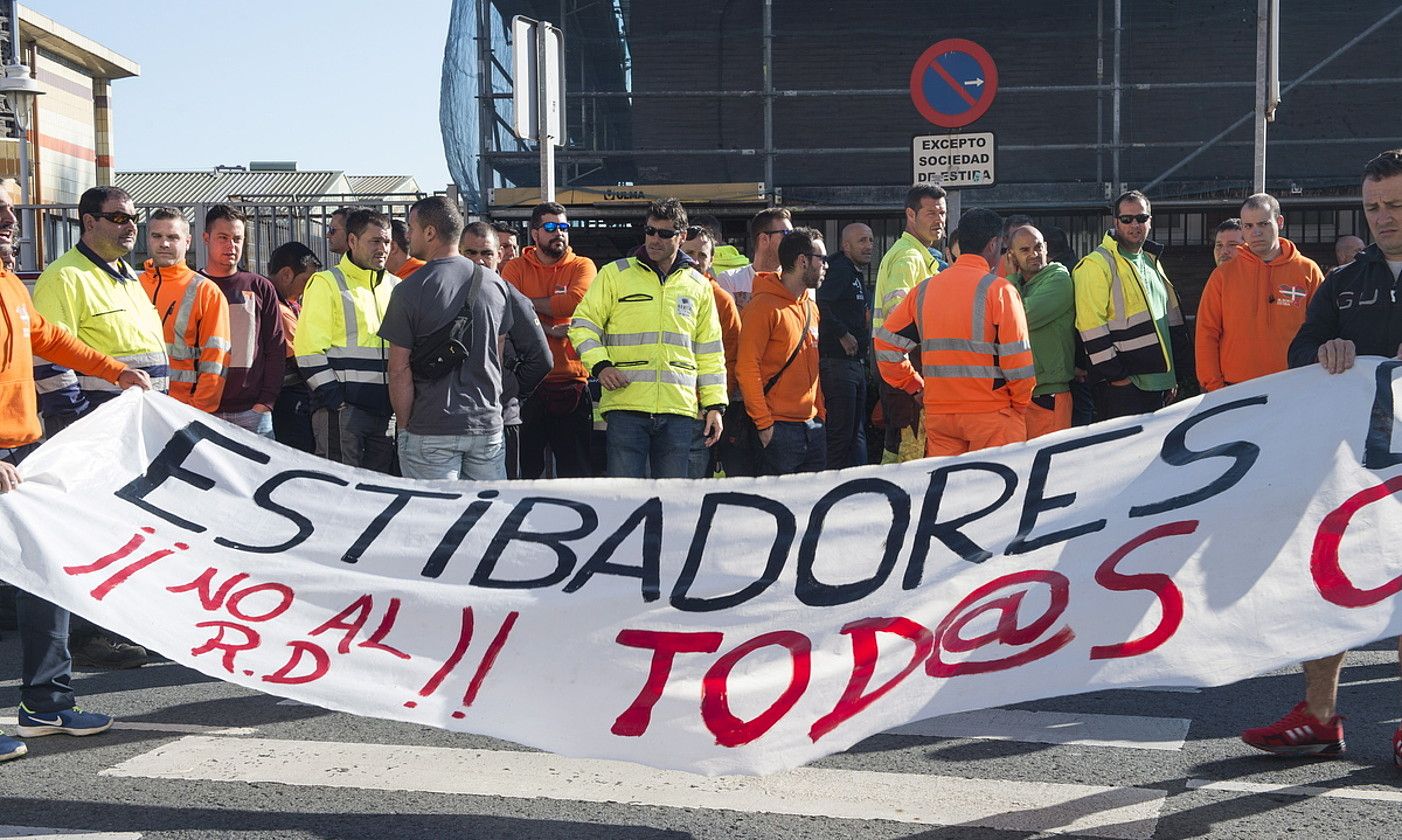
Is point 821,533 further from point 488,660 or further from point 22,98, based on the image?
point 22,98

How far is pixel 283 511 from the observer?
5.50m

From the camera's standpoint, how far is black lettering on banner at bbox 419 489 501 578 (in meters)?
5.16

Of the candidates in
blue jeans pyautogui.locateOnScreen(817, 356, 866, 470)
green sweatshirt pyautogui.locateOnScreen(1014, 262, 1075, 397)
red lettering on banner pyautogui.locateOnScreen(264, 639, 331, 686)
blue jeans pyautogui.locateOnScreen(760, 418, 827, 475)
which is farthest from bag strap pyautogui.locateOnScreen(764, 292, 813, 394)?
red lettering on banner pyautogui.locateOnScreen(264, 639, 331, 686)

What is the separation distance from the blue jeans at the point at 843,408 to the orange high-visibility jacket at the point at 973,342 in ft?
6.47

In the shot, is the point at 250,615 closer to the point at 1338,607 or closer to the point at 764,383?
the point at 1338,607

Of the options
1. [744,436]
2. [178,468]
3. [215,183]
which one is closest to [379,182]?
[215,183]

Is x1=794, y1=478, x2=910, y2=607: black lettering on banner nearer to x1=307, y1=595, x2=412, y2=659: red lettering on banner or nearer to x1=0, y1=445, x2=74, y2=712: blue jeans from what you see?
x1=307, y1=595, x2=412, y2=659: red lettering on banner

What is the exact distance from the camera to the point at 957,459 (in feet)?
17.2

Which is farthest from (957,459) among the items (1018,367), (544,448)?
(544,448)

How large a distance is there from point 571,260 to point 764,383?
5.65 ft

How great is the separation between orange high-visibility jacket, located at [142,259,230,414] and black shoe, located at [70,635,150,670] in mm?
1245

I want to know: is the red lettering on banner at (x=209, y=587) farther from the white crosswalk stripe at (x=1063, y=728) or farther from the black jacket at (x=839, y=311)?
the black jacket at (x=839, y=311)

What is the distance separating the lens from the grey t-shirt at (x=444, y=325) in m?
6.78

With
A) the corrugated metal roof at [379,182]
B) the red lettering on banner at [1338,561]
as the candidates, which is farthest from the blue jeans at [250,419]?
the corrugated metal roof at [379,182]
